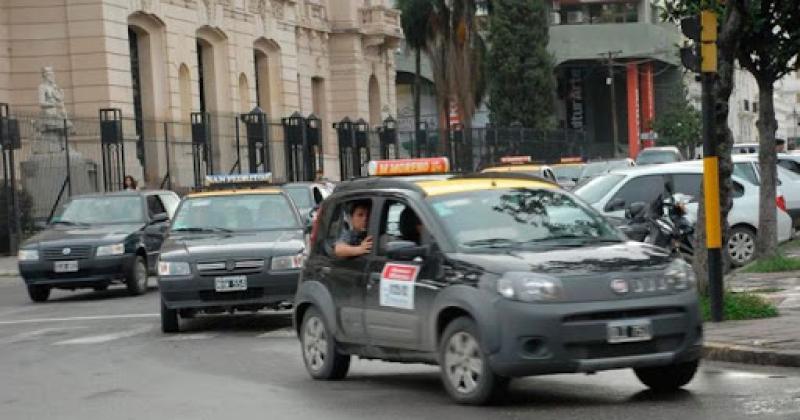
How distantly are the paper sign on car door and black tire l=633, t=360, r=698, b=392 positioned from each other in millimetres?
1726

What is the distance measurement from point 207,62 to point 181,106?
12.2ft

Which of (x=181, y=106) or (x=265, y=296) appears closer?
(x=265, y=296)

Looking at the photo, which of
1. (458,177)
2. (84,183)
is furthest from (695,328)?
(84,183)

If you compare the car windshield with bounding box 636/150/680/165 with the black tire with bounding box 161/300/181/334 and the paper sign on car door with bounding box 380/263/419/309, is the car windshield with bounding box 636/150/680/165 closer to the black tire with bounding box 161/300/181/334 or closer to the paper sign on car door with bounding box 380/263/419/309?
the black tire with bounding box 161/300/181/334

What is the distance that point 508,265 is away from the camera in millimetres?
9992

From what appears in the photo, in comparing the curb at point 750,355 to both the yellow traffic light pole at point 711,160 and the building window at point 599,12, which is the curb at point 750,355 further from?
the building window at point 599,12

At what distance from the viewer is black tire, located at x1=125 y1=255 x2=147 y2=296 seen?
23.5m

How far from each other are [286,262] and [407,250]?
6231 millimetres

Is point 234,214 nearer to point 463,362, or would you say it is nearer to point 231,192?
point 231,192

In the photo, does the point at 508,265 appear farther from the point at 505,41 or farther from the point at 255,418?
the point at 505,41

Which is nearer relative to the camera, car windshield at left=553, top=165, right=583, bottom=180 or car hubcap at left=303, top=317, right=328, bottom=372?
car hubcap at left=303, top=317, right=328, bottom=372

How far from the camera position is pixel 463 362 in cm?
1023

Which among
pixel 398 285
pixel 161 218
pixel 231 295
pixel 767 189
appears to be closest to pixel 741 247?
pixel 767 189

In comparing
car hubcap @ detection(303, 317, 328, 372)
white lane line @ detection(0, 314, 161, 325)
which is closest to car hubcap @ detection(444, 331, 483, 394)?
car hubcap @ detection(303, 317, 328, 372)
